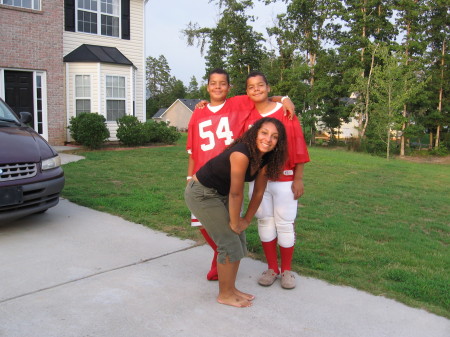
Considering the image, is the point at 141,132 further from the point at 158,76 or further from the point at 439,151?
the point at 158,76

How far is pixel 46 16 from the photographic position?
43.5ft

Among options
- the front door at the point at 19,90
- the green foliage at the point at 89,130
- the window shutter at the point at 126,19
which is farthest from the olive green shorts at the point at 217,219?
the window shutter at the point at 126,19

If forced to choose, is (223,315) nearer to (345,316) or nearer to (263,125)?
(345,316)

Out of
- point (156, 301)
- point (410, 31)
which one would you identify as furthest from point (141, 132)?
point (410, 31)

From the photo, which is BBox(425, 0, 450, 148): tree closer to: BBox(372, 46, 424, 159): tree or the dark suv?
BBox(372, 46, 424, 159): tree

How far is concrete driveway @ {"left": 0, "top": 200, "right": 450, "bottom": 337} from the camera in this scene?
2779 mm

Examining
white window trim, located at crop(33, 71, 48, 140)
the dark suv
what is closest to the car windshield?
the dark suv

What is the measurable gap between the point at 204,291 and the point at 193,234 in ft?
4.80

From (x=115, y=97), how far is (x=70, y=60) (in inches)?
76.7

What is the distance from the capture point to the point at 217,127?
3461 mm

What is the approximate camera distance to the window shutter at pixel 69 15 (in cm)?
1439

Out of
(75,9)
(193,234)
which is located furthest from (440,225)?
(75,9)

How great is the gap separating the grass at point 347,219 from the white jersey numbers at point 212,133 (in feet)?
4.53

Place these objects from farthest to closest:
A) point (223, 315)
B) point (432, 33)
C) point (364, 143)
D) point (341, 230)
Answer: point (432, 33) < point (364, 143) < point (341, 230) < point (223, 315)
